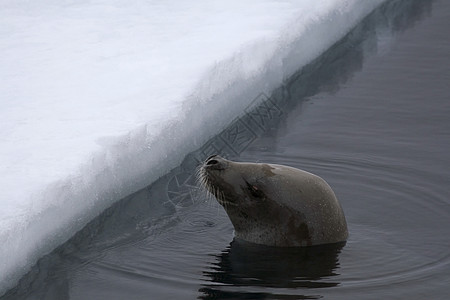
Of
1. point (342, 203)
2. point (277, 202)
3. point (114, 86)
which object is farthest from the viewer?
point (114, 86)

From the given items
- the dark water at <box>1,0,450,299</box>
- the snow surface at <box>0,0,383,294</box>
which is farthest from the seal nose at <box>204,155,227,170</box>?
the snow surface at <box>0,0,383,294</box>

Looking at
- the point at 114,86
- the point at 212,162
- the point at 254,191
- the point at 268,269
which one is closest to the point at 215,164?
the point at 212,162

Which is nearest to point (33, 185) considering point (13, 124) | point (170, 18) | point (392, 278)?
point (13, 124)

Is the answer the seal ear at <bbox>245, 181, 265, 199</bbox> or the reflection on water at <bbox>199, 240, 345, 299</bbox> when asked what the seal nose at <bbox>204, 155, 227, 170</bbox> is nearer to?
the seal ear at <bbox>245, 181, 265, 199</bbox>

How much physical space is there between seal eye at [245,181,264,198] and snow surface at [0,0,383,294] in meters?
0.97

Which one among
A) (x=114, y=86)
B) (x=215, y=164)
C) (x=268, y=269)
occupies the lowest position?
(x=268, y=269)

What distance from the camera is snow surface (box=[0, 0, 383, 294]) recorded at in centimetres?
646

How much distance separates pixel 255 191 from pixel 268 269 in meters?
0.57

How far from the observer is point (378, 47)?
1110 cm

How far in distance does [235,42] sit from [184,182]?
6.85 ft

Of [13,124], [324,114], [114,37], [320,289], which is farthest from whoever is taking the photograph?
[114,37]

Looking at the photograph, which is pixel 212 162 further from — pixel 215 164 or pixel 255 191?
pixel 255 191

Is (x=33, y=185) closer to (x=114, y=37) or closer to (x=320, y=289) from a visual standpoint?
(x=320, y=289)

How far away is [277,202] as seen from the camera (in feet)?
21.7
